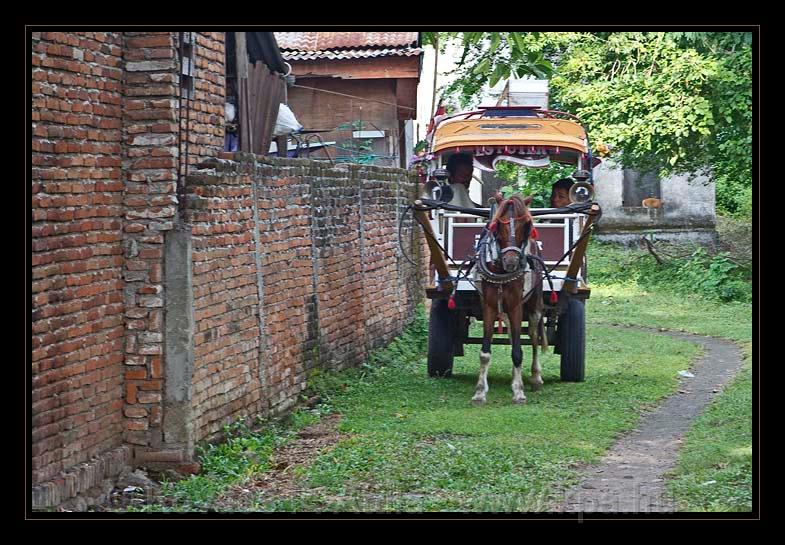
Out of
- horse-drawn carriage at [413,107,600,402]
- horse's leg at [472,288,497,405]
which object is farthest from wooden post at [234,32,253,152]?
horse's leg at [472,288,497,405]

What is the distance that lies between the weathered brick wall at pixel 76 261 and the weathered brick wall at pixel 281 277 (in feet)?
2.26

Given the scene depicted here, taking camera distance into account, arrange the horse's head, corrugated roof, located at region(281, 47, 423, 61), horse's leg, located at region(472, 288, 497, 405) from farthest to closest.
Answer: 1. corrugated roof, located at region(281, 47, 423, 61)
2. horse's leg, located at region(472, 288, 497, 405)
3. the horse's head

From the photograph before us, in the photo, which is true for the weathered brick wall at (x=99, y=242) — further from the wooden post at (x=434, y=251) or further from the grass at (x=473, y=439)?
the wooden post at (x=434, y=251)

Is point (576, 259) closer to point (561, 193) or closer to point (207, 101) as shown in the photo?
point (561, 193)

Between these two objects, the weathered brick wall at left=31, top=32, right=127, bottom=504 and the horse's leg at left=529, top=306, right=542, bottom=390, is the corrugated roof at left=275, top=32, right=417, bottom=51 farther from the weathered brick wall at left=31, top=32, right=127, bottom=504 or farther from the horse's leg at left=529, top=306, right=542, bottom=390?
the weathered brick wall at left=31, top=32, right=127, bottom=504

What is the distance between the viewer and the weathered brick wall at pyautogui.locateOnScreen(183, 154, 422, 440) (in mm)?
8234

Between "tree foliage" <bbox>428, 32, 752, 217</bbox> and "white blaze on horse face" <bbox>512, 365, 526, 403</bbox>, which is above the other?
"tree foliage" <bbox>428, 32, 752, 217</bbox>

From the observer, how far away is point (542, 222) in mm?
11633

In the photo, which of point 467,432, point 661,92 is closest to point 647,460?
point 467,432

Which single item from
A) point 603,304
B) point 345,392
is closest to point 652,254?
point 603,304

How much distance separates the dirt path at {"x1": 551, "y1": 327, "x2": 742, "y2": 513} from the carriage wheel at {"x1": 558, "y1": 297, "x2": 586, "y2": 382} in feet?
3.44

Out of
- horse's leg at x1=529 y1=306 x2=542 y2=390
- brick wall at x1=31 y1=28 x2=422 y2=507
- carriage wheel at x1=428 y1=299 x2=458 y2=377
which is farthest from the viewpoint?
carriage wheel at x1=428 y1=299 x2=458 y2=377

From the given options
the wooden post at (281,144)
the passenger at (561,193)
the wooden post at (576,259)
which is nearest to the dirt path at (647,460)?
the wooden post at (576,259)

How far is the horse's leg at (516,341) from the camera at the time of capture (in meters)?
10.6
